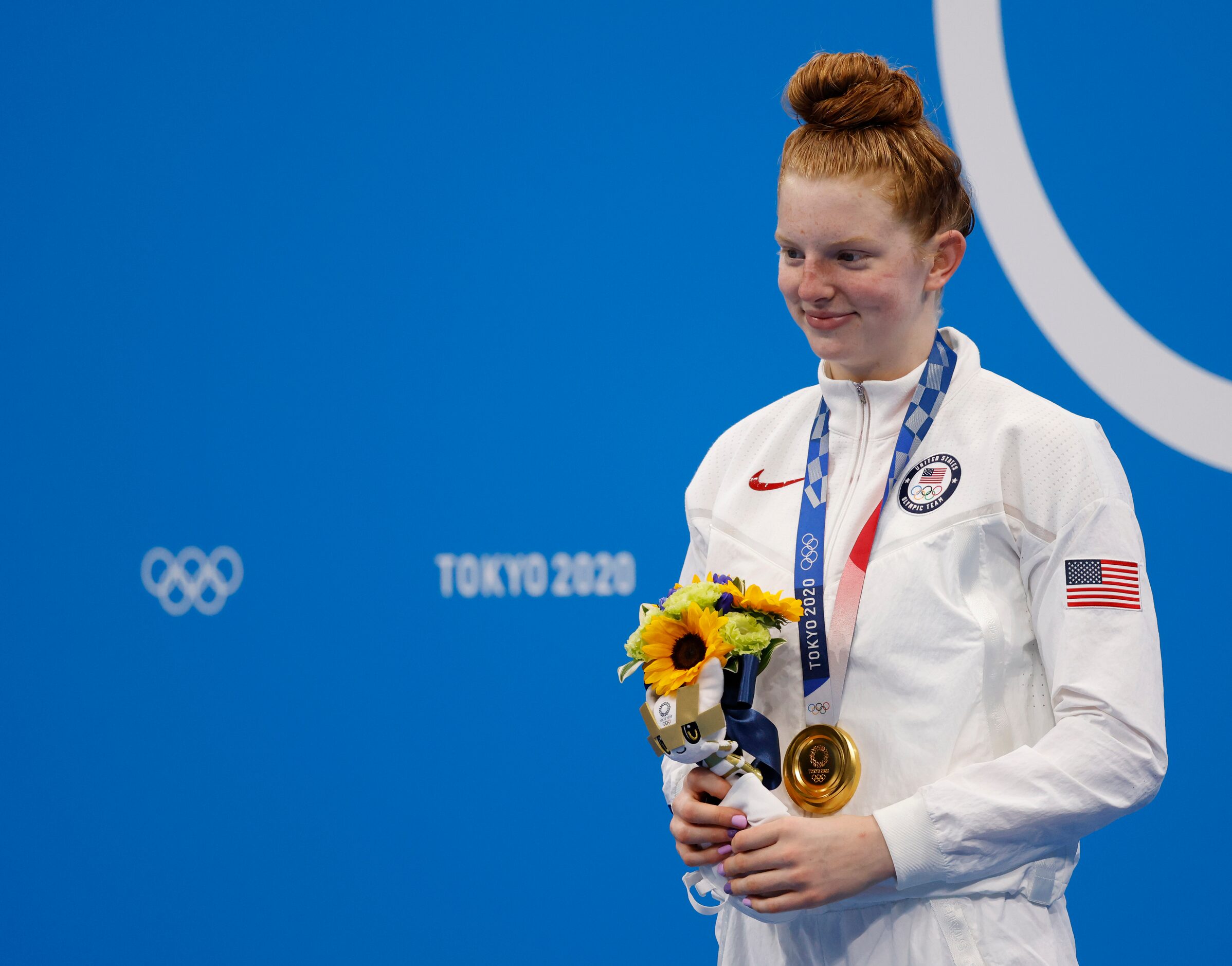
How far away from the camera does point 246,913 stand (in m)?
2.93

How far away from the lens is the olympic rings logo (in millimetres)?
1505

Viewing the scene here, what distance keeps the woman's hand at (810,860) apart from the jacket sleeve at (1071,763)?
25 mm

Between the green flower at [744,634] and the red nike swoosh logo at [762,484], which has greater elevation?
the red nike swoosh logo at [762,484]

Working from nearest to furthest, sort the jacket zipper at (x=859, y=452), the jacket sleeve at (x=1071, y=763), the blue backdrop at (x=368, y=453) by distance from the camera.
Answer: the jacket sleeve at (x=1071, y=763)
the jacket zipper at (x=859, y=452)
the blue backdrop at (x=368, y=453)

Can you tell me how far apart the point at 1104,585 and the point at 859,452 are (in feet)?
1.22

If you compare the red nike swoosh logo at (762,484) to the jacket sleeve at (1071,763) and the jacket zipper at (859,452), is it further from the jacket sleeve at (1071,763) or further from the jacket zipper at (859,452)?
the jacket sleeve at (1071,763)

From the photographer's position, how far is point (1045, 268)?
2.74 meters

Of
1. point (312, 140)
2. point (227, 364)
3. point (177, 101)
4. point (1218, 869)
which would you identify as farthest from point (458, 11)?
point (1218, 869)

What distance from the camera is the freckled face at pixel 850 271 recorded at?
143cm

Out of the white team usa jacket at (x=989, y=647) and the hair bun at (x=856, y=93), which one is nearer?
the white team usa jacket at (x=989, y=647)

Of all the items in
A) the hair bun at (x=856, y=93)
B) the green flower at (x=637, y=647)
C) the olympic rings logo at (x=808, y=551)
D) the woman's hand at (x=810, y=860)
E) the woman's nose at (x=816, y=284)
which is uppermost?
the hair bun at (x=856, y=93)

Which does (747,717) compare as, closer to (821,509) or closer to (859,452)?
(821,509)

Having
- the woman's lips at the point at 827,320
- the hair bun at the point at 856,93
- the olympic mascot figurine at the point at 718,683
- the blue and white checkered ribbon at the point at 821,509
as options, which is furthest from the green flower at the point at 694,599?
the hair bun at the point at 856,93

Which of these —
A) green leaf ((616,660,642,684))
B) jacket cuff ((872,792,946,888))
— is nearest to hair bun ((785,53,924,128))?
green leaf ((616,660,642,684))
